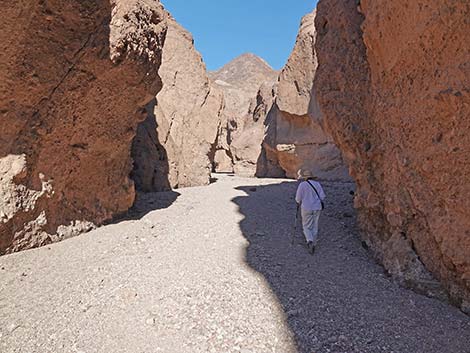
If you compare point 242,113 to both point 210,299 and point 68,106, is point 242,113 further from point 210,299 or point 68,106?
point 210,299

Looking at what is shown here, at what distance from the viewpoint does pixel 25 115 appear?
13.8 feet

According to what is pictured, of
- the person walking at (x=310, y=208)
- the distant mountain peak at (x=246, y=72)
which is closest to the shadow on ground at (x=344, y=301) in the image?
the person walking at (x=310, y=208)

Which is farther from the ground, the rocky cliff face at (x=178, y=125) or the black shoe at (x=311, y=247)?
the rocky cliff face at (x=178, y=125)

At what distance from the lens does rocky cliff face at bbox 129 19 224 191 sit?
27.6 feet

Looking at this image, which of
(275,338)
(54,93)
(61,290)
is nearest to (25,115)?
(54,93)

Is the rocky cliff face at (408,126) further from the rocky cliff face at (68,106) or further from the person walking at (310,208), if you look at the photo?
the rocky cliff face at (68,106)

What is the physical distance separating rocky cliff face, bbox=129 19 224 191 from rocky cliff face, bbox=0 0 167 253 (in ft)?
7.62

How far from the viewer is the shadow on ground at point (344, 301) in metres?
2.63

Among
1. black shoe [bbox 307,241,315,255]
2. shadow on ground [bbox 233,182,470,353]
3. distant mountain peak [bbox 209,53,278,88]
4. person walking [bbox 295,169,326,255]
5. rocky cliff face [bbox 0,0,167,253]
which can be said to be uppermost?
distant mountain peak [bbox 209,53,278,88]

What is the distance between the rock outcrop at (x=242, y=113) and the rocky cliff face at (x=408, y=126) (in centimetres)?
823

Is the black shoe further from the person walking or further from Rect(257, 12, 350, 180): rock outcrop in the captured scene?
Rect(257, 12, 350, 180): rock outcrop

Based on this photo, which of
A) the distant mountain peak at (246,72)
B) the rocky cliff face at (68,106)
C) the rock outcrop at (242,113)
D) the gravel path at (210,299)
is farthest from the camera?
the distant mountain peak at (246,72)

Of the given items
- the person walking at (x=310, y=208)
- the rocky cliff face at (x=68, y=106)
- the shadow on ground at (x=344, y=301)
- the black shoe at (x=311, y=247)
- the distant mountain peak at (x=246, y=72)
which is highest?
the distant mountain peak at (x=246, y=72)

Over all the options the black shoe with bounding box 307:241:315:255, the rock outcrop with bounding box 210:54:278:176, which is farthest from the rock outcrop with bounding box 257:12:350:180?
the black shoe with bounding box 307:241:315:255
